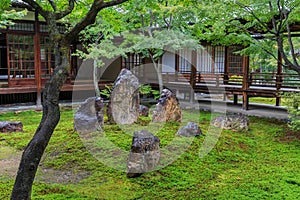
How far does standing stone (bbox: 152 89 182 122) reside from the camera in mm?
8570

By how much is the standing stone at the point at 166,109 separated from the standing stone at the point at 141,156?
10.3 feet

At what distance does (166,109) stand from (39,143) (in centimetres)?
561

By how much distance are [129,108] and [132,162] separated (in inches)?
130

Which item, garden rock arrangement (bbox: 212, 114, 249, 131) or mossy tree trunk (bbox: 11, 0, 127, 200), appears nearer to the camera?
mossy tree trunk (bbox: 11, 0, 127, 200)

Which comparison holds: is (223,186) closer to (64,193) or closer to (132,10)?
(64,193)

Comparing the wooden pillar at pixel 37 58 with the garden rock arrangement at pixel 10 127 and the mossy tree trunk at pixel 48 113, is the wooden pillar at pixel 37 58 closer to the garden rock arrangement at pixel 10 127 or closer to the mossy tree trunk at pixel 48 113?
the garden rock arrangement at pixel 10 127

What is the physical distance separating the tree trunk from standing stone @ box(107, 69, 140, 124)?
4624mm

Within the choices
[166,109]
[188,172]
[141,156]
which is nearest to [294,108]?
[166,109]

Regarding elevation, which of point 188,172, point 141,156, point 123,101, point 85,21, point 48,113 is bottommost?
point 188,172

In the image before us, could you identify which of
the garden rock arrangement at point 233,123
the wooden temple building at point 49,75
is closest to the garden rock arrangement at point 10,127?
the wooden temple building at point 49,75

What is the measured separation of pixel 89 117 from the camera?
25.6ft

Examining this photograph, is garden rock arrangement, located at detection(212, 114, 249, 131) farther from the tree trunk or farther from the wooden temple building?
the tree trunk

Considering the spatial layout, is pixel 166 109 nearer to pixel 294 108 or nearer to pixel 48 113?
pixel 294 108

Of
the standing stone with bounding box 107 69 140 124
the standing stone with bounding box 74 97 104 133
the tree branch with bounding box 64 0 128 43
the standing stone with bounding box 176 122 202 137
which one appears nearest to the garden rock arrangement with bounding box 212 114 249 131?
the standing stone with bounding box 176 122 202 137
